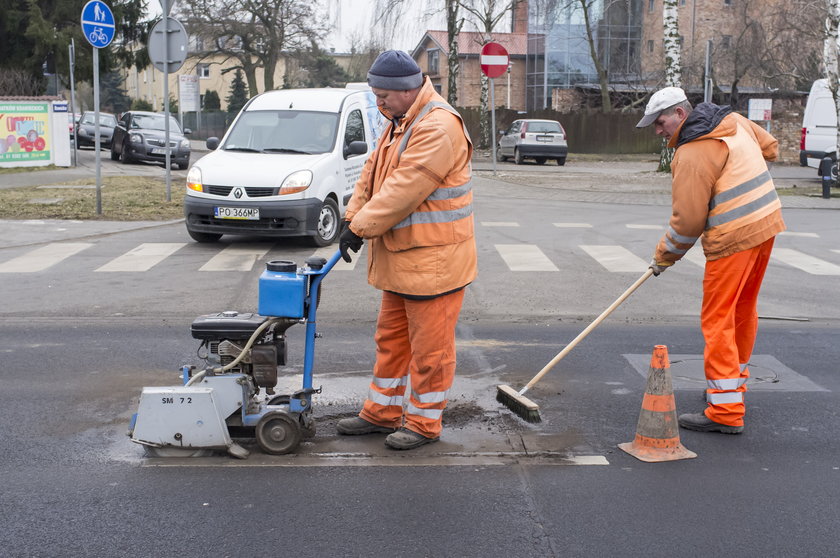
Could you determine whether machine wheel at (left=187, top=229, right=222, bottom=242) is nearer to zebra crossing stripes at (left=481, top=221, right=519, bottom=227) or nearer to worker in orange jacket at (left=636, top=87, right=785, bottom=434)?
zebra crossing stripes at (left=481, top=221, right=519, bottom=227)

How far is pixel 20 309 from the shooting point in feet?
28.7

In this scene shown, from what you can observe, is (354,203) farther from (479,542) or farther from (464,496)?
(479,542)

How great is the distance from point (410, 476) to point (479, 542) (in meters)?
0.81

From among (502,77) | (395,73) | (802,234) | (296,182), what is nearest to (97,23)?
(296,182)

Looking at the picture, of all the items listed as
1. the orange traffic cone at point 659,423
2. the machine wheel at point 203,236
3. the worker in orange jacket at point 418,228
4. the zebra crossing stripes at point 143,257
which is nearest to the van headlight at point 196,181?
the machine wheel at point 203,236

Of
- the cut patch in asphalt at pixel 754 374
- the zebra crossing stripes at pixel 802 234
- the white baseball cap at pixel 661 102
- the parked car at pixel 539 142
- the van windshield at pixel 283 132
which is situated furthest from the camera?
the parked car at pixel 539 142

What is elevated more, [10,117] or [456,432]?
[10,117]

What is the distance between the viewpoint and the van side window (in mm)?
13386

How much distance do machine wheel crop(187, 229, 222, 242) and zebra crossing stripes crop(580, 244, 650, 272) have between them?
461cm

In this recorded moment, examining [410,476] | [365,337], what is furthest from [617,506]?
[365,337]

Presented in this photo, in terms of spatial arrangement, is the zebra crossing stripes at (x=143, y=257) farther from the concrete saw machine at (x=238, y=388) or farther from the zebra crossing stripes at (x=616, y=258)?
the concrete saw machine at (x=238, y=388)

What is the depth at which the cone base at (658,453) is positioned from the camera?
16.5 ft

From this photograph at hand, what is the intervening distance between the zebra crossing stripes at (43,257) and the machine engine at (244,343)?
6.34 metres

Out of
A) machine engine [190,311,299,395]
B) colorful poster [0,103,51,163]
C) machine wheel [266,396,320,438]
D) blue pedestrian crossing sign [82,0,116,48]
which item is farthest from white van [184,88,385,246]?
colorful poster [0,103,51,163]
